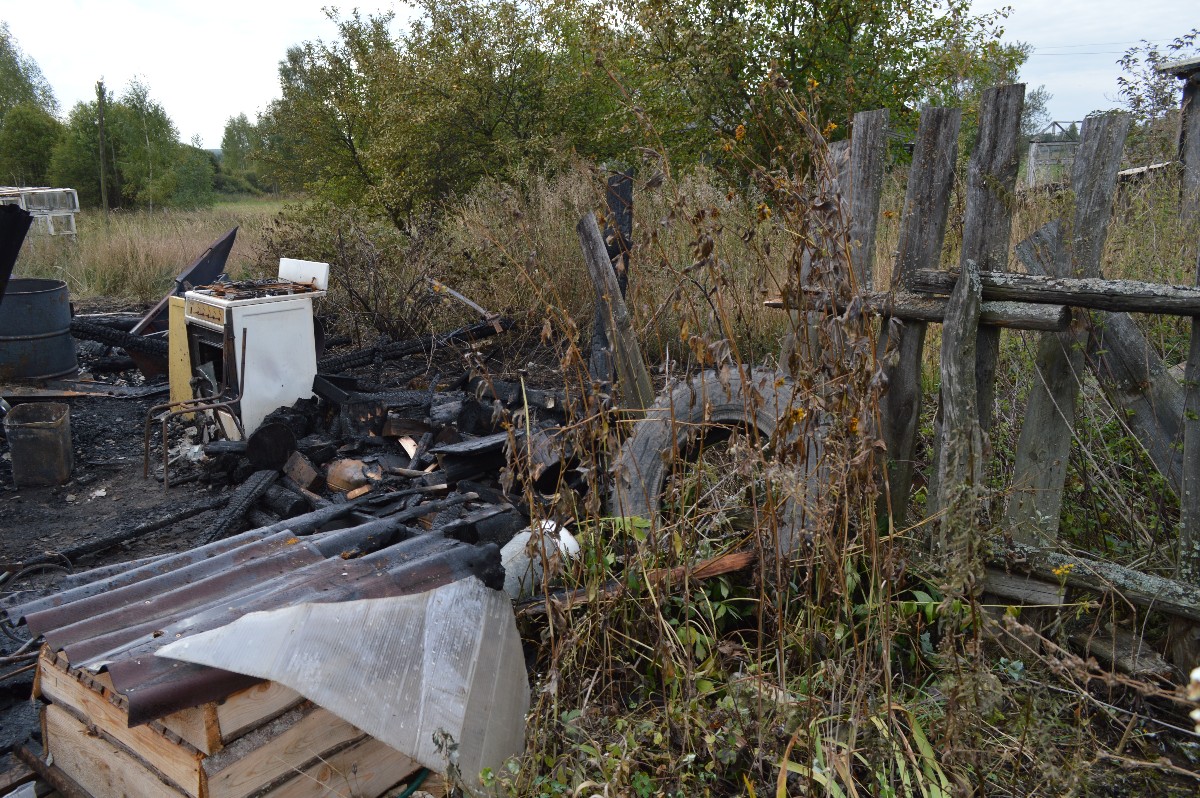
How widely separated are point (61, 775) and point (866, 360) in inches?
116

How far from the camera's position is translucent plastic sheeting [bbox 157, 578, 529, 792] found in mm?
2168

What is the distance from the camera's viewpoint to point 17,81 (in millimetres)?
38656

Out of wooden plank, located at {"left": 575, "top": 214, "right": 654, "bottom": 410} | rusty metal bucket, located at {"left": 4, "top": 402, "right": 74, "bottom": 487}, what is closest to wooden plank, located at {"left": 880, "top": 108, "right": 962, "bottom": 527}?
wooden plank, located at {"left": 575, "top": 214, "right": 654, "bottom": 410}

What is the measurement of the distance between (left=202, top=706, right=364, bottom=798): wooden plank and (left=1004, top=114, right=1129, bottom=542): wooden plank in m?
2.43

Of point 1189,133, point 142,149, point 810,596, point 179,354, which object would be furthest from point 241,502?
point 142,149

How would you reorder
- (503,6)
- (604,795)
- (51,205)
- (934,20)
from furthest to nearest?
(51,205), (503,6), (934,20), (604,795)

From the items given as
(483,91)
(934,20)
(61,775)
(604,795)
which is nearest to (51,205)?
(483,91)

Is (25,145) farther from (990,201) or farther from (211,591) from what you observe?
(990,201)

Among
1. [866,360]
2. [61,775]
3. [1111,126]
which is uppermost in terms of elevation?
[1111,126]

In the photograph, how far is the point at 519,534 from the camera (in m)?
3.44

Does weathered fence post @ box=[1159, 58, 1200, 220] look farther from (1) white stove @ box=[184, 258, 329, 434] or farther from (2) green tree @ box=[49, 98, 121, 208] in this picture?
(2) green tree @ box=[49, 98, 121, 208]

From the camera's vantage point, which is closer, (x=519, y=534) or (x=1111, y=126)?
(x=1111, y=126)

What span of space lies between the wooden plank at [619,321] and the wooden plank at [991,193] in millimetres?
1795

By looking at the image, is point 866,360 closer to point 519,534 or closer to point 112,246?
point 519,534
